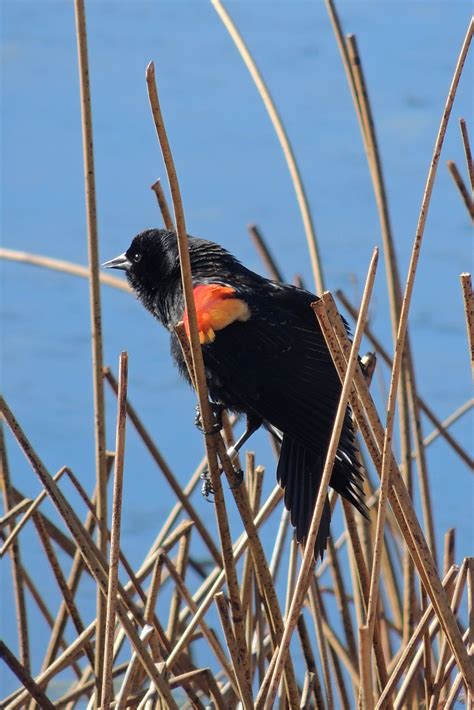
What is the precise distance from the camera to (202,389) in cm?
143

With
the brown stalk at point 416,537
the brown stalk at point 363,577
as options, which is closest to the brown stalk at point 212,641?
the brown stalk at point 363,577

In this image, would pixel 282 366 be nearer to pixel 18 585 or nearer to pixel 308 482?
pixel 308 482

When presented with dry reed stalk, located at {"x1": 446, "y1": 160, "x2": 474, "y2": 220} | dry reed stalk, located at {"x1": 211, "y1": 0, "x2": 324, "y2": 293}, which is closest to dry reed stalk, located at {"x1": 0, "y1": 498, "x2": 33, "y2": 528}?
dry reed stalk, located at {"x1": 211, "y1": 0, "x2": 324, "y2": 293}

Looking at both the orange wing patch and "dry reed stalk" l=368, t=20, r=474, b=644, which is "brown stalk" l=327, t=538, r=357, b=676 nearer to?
the orange wing patch

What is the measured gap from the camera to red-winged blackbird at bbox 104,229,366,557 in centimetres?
190

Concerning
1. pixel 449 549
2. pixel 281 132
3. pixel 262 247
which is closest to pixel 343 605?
pixel 449 549

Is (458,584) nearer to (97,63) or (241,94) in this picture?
(241,94)

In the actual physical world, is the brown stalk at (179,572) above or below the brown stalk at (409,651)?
above

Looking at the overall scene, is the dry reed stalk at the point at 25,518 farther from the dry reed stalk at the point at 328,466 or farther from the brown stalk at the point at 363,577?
the dry reed stalk at the point at 328,466

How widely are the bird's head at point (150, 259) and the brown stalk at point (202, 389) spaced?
105 centimetres

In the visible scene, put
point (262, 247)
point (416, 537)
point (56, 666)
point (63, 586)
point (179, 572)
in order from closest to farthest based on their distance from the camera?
1. point (416, 537)
2. point (56, 666)
3. point (63, 586)
4. point (179, 572)
5. point (262, 247)

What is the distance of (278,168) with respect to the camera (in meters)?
5.55

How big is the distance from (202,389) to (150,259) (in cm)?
117

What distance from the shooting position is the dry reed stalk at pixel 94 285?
1625 millimetres
